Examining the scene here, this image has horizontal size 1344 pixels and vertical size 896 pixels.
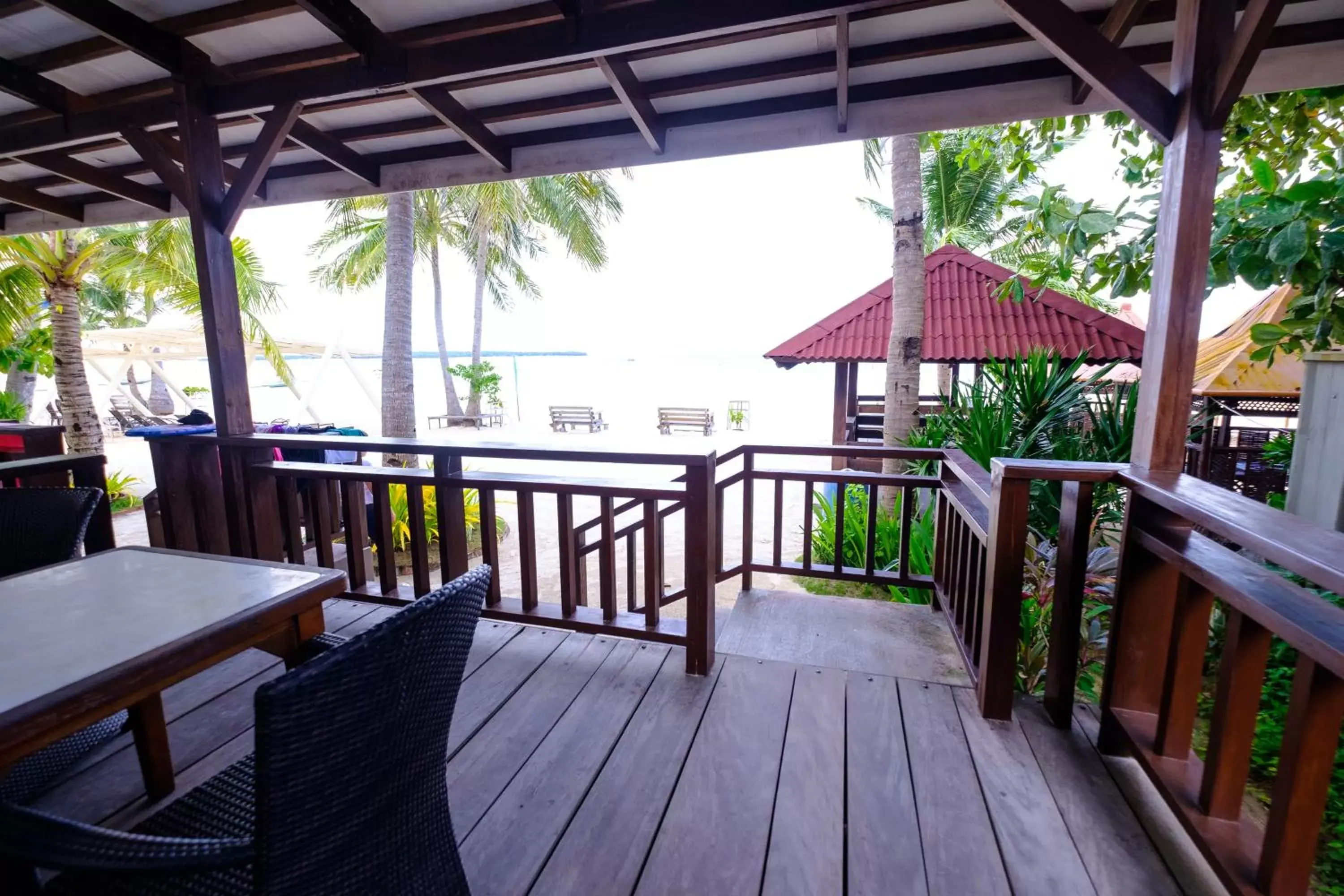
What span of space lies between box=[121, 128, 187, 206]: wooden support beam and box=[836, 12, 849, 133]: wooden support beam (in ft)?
9.97

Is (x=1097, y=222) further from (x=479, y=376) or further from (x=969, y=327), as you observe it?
(x=479, y=376)

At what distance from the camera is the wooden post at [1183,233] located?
172cm

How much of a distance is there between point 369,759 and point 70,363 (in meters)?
8.72

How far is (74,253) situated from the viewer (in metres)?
6.45

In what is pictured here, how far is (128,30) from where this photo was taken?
7.59ft

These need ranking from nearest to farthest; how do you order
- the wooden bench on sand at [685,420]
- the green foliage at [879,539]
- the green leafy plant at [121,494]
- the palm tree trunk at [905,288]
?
the green foliage at [879,539], the palm tree trunk at [905,288], the green leafy plant at [121,494], the wooden bench on sand at [685,420]

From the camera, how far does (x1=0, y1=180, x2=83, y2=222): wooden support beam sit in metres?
3.66

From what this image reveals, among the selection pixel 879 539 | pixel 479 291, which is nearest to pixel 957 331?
pixel 879 539

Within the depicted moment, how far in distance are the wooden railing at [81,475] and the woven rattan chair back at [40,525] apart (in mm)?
536

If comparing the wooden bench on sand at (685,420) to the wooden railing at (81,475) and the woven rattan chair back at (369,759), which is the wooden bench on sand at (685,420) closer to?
the wooden railing at (81,475)

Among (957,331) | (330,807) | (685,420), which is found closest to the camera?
(330,807)

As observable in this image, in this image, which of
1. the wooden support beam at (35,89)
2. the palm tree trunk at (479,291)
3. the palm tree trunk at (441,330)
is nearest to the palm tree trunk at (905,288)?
the wooden support beam at (35,89)

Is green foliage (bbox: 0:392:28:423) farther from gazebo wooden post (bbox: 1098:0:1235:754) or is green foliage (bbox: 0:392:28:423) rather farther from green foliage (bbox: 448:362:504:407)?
gazebo wooden post (bbox: 1098:0:1235:754)

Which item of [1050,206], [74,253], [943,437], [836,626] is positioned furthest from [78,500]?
[74,253]
